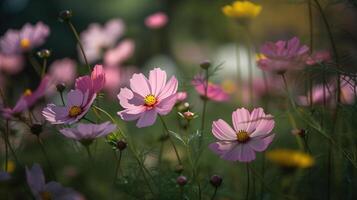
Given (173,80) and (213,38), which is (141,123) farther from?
(213,38)

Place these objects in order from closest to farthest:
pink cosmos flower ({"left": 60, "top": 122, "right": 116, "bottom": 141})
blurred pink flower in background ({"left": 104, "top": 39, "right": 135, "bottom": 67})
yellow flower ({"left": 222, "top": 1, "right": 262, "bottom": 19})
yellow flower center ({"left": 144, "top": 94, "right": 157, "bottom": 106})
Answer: pink cosmos flower ({"left": 60, "top": 122, "right": 116, "bottom": 141}), yellow flower center ({"left": 144, "top": 94, "right": 157, "bottom": 106}), yellow flower ({"left": 222, "top": 1, "right": 262, "bottom": 19}), blurred pink flower in background ({"left": 104, "top": 39, "right": 135, "bottom": 67})

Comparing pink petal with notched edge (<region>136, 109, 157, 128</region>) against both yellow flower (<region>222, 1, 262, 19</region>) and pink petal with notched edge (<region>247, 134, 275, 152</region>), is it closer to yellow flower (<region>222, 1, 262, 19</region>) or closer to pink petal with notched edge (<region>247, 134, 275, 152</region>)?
pink petal with notched edge (<region>247, 134, 275, 152</region>)

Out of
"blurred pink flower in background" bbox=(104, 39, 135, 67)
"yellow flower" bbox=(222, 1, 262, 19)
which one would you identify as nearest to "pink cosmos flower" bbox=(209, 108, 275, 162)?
"yellow flower" bbox=(222, 1, 262, 19)

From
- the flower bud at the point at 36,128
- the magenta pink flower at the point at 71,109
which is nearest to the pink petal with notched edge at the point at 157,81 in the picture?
the magenta pink flower at the point at 71,109

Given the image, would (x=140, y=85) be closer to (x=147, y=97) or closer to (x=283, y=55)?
(x=147, y=97)

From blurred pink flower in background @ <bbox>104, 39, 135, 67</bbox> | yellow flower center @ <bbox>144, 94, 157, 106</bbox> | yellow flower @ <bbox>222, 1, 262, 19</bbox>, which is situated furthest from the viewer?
blurred pink flower in background @ <bbox>104, 39, 135, 67</bbox>

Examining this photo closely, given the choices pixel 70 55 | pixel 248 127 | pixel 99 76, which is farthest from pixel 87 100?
pixel 70 55

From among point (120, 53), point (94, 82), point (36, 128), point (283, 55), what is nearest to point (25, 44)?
point (120, 53)
